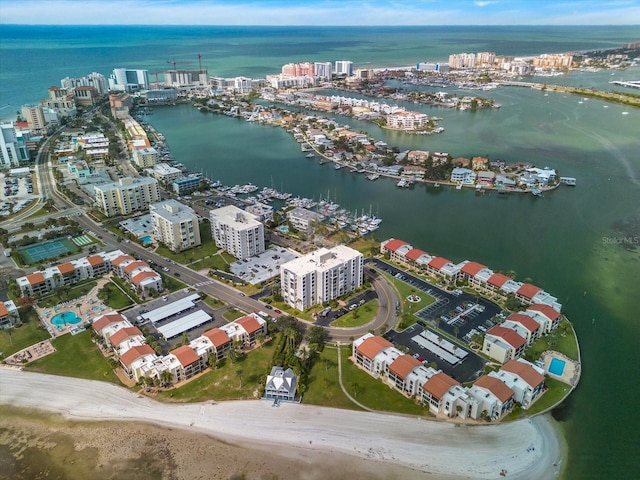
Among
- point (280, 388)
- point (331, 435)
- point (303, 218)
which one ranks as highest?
point (303, 218)

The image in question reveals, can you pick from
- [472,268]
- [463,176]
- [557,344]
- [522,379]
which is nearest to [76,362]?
[522,379]

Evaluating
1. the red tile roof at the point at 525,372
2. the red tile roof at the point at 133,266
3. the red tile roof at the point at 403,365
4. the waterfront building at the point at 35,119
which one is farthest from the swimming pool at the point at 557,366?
the waterfront building at the point at 35,119

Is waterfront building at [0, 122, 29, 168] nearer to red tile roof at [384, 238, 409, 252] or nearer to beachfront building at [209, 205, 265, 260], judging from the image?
beachfront building at [209, 205, 265, 260]

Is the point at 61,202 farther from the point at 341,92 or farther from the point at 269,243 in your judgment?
the point at 341,92

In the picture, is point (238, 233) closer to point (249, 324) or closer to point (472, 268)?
point (249, 324)

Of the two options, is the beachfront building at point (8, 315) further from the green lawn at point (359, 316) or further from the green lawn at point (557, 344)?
the green lawn at point (557, 344)

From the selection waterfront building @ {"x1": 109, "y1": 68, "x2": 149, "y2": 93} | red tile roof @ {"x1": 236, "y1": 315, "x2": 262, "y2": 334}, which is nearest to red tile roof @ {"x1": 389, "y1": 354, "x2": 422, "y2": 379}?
red tile roof @ {"x1": 236, "y1": 315, "x2": 262, "y2": 334}
